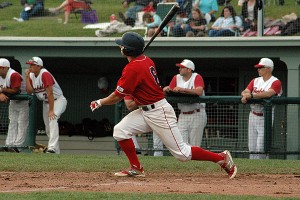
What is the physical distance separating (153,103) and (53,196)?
2023 millimetres

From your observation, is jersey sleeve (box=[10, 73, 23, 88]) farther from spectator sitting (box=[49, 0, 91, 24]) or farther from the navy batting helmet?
the navy batting helmet

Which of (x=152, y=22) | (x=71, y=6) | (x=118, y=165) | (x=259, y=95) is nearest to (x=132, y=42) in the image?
(x=118, y=165)

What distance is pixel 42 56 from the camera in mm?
16797

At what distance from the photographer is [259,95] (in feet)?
43.8

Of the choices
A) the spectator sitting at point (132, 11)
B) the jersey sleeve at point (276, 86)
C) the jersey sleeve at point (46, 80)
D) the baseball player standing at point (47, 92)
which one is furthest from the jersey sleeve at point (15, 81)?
the jersey sleeve at point (276, 86)

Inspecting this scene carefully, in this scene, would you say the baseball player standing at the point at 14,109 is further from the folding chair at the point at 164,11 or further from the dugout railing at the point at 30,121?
the folding chair at the point at 164,11

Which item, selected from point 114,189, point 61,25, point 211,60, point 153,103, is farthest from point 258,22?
point 114,189

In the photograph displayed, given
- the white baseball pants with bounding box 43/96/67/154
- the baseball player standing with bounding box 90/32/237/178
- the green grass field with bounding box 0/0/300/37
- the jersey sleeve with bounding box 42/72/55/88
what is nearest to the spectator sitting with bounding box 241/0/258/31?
the green grass field with bounding box 0/0/300/37

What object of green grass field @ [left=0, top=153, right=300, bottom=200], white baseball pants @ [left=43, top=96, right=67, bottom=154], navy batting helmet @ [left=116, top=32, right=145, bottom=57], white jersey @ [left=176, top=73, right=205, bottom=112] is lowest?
green grass field @ [left=0, top=153, right=300, bottom=200]

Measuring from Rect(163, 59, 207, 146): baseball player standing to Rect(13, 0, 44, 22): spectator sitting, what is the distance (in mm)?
4912

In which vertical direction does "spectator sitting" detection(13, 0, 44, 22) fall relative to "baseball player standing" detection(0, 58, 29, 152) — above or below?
above

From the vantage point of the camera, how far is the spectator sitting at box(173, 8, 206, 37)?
16031 millimetres

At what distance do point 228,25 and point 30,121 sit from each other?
14.4 ft

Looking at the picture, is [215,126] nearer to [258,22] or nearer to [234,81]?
[258,22]
